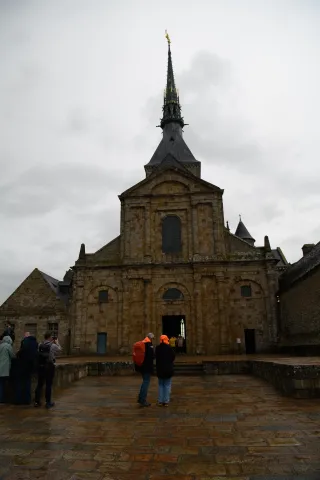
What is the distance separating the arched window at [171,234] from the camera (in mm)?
29562

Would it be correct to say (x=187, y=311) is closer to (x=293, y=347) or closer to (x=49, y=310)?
(x=293, y=347)

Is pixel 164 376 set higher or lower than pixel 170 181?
lower

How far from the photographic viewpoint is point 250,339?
27.4m

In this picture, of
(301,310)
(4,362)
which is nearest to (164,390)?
(4,362)

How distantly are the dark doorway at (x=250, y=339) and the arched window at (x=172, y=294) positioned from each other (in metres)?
5.49

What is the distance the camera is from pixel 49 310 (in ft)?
107

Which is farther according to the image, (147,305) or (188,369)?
(147,305)

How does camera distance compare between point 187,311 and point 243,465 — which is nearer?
point 243,465

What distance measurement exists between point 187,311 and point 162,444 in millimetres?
22619

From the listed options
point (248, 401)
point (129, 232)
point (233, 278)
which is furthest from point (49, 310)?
point (248, 401)

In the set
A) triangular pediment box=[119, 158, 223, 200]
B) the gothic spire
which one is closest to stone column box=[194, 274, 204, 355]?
triangular pediment box=[119, 158, 223, 200]

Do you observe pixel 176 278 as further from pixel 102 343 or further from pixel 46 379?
pixel 46 379

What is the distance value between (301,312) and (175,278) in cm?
931

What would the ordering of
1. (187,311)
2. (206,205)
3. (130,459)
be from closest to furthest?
(130,459) → (187,311) → (206,205)
